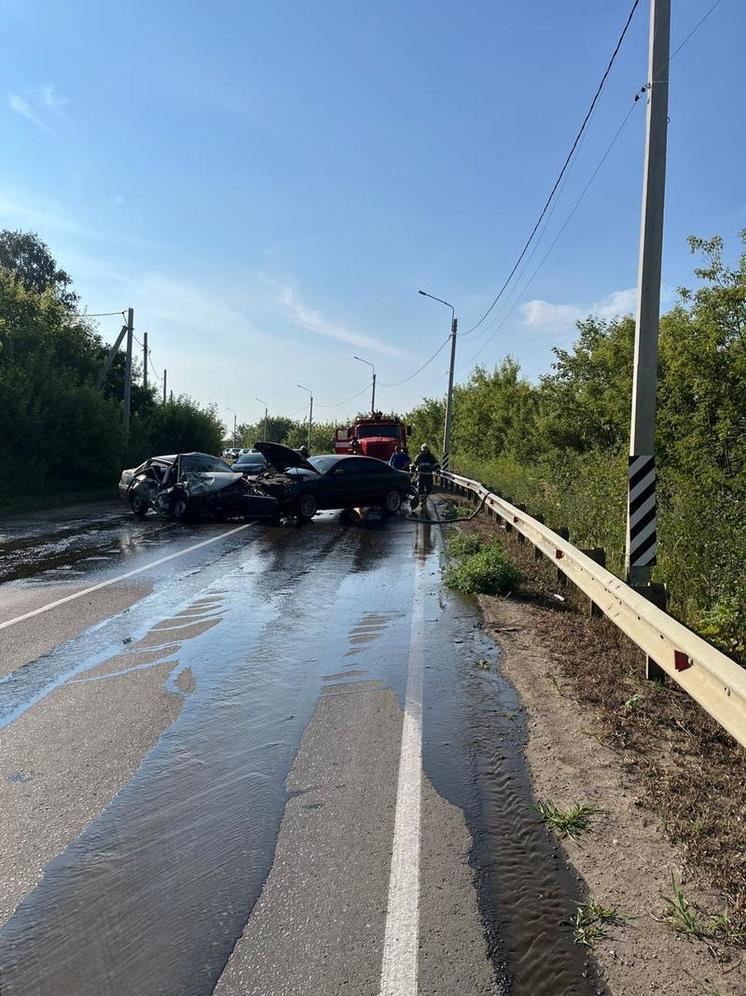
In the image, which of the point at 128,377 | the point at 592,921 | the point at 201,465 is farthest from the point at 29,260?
the point at 592,921

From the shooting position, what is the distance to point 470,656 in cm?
648

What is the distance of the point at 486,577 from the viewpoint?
925cm

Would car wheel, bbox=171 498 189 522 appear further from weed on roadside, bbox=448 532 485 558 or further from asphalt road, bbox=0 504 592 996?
asphalt road, bbox=0 504 592 996

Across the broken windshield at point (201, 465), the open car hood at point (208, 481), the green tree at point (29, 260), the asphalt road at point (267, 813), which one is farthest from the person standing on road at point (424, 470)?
the green tree at point (29, 260)

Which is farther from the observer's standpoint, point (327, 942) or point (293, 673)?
point (293, 673)

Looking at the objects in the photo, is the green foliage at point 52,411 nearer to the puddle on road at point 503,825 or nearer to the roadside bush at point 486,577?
the roadside bush at point 486,577

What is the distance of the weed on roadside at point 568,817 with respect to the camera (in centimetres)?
348

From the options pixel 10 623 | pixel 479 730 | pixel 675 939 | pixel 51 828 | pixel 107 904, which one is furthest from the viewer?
pixel 10 623

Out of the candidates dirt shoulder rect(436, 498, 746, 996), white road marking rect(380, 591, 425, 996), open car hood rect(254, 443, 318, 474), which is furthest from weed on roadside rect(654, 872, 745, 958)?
open car hood rect(254, 443, 318, 474)

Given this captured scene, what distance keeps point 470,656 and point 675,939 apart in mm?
3811

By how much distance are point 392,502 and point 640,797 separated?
1588 centimetres

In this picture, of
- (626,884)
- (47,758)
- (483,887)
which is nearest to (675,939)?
(626,884)

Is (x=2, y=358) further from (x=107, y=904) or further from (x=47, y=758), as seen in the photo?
(x=107, y=904)

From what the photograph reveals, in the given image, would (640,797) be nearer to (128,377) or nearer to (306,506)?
(306,506)
